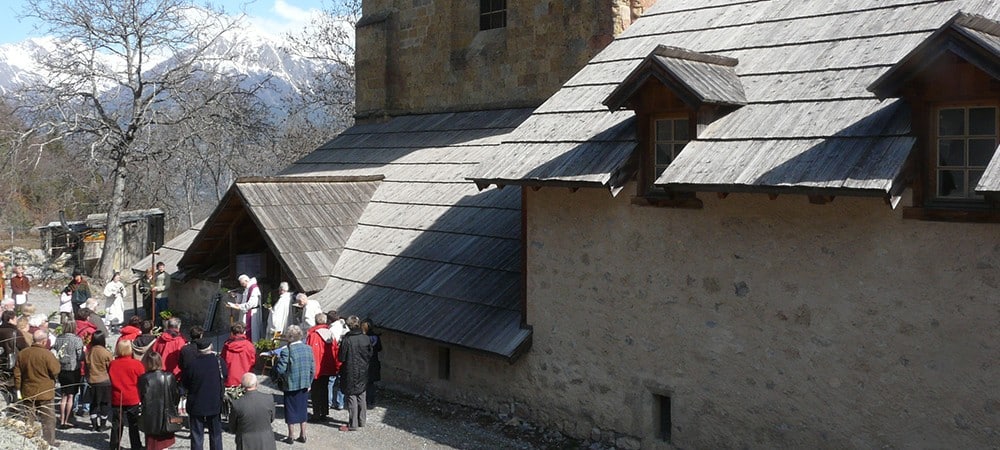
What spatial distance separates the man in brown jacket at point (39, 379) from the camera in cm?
1034

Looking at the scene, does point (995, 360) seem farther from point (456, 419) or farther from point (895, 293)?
point (456, 419)

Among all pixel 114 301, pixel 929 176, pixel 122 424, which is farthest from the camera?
pixel 114 301

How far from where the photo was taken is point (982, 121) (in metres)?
7.61

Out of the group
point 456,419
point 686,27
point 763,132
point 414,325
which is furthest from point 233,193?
point 763,132

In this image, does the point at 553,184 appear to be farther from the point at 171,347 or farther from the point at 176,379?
the point at 171,347

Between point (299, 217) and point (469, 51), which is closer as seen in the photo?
point (299, 217)

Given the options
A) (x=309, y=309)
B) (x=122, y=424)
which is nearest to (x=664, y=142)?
(x=309, y=309)

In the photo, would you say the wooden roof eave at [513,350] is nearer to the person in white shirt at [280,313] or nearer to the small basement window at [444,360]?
the small basement window at [444,360]

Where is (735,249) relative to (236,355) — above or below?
above

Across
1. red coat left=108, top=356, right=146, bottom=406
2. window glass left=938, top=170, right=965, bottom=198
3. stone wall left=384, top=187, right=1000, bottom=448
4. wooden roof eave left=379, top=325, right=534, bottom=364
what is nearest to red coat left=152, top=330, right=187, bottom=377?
red coat left=108, top=356, right=146, bottom=406

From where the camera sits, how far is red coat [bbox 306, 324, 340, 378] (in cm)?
1153

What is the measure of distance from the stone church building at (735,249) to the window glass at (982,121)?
0.06 ft

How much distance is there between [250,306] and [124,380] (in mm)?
4422

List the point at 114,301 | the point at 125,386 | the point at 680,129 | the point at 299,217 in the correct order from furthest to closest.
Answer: the point at 114,301
the point at 299,217
the point at 125,386
the point at 680,129
